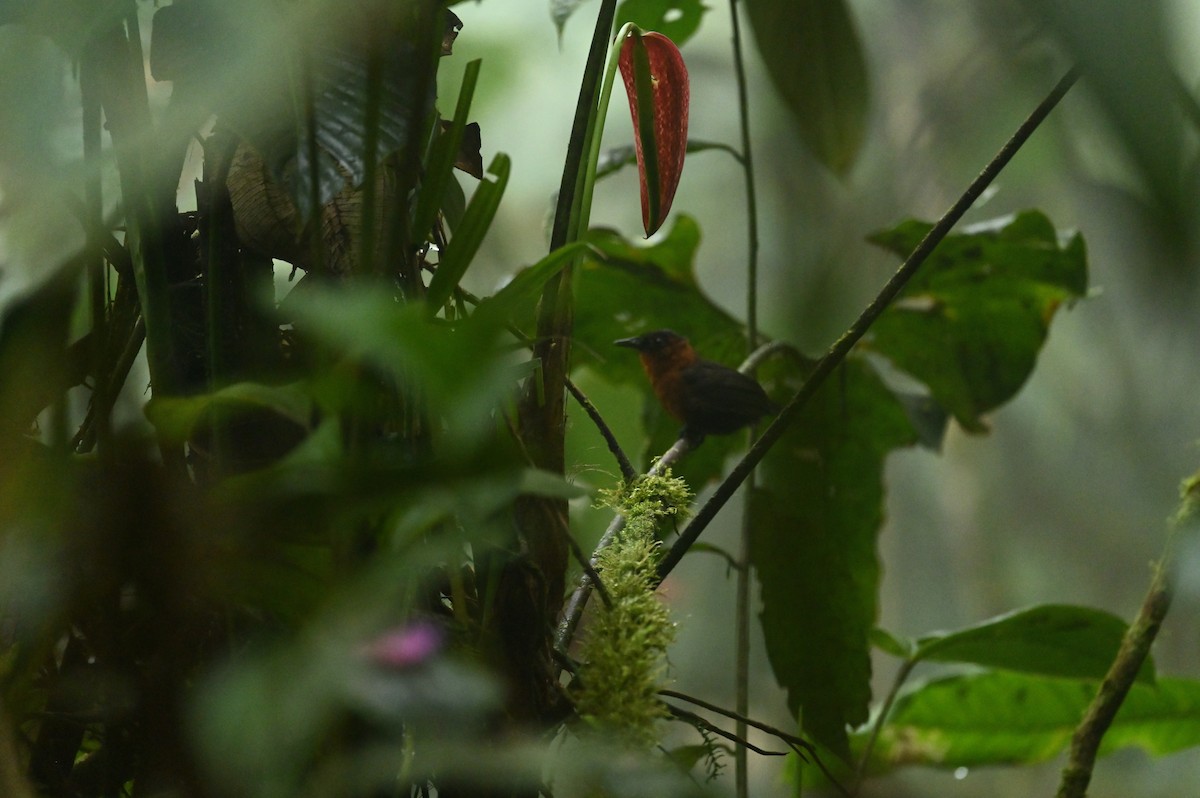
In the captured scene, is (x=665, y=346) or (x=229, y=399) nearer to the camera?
(x=229, y=399)

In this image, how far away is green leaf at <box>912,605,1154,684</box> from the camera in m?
0.96

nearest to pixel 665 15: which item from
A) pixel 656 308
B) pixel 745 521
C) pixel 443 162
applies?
pixel 656 308

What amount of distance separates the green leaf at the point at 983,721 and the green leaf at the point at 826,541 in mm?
272

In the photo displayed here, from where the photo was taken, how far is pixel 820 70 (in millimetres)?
988

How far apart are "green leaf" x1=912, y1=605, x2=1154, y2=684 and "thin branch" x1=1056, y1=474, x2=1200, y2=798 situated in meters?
0.12

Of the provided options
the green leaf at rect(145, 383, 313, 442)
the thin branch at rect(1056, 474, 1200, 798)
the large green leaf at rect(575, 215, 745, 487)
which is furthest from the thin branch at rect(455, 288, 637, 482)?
the large green leaf at rect(575, 215, 745, 487)

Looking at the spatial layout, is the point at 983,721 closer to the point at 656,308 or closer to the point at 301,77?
the point at 656,308

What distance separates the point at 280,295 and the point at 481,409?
412 millimetres

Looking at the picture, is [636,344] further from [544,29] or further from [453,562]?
[544,29]

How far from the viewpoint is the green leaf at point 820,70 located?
955mm

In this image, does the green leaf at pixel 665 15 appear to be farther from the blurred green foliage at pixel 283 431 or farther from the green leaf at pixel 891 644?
the green leaf at pixel 891 644

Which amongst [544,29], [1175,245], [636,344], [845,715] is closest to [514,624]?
[1175,245]

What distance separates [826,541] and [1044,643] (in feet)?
0.80

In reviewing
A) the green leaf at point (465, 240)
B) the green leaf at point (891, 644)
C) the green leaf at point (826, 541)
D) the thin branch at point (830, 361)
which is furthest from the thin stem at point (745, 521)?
the green leaf at point (465, 240)
